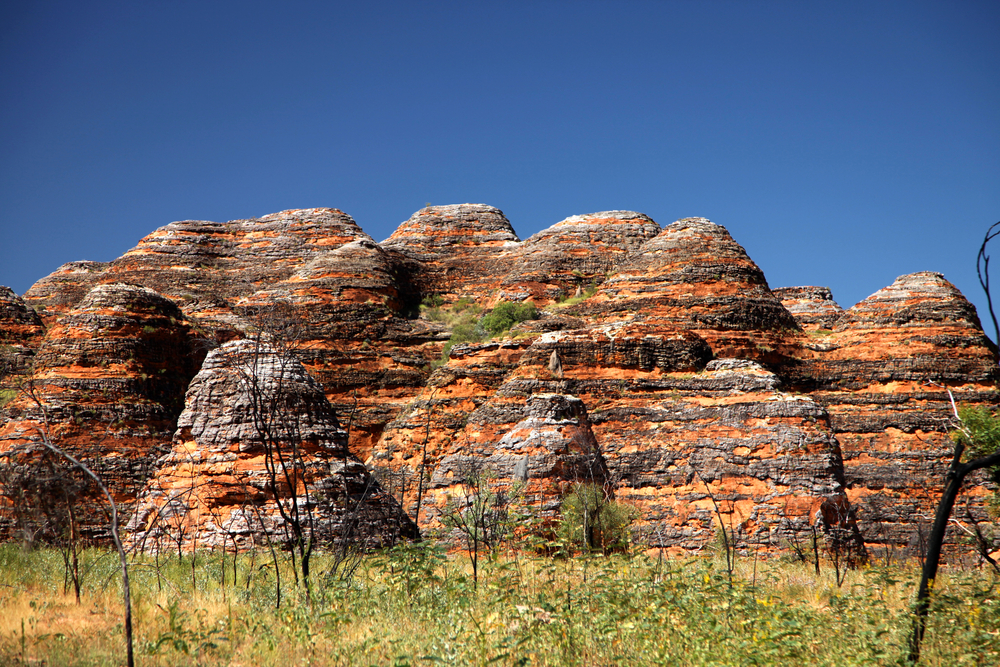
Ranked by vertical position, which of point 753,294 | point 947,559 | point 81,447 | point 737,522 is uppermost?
point 753,294

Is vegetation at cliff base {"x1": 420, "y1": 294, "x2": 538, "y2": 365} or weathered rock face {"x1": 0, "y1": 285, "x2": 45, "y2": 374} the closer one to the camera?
weathered rock face {"x1": 0, "y1": 285, "x2": 45, "y2": 374}

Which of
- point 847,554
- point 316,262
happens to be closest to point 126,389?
point 316,262

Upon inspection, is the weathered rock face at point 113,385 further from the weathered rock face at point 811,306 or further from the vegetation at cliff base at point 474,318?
the weathered rock face at point 811,306

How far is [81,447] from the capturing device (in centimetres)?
2273

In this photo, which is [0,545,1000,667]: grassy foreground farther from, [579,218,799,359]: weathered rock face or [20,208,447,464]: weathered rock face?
A: [20,208,447,464]: weathered rock face

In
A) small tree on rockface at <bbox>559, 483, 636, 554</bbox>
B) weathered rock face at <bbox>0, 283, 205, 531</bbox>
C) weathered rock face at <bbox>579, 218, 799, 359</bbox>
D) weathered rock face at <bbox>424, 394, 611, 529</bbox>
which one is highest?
weathered rock face at <bbox>579, 218, 799, 359</bbox>

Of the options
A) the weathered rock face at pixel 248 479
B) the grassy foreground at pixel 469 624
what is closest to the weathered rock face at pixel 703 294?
the weathered rock face at pixel 248 479

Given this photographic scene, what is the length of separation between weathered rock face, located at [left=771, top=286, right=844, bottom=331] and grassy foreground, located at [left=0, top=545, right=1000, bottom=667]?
27326 mm

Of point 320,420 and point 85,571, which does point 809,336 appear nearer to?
point 320,420

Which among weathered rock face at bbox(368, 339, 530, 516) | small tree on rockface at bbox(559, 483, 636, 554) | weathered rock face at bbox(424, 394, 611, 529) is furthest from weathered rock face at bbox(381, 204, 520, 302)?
small tree on rockface at bbox(559, 483, 636, 554)

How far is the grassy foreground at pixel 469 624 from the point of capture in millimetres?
8016

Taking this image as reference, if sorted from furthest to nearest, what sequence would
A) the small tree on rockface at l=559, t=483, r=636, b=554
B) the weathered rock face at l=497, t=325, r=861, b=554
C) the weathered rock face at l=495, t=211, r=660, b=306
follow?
1. the weathered rock face at l=495, t=211, r=660, b=306
2. the weathered rock face at l=497, t=325, r=861, b=554
3. the small tree on rockface at l=559, t=483, r=636, b=554

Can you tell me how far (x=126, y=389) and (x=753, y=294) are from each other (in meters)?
23.4

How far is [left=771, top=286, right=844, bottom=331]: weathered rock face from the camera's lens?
1505 inches
